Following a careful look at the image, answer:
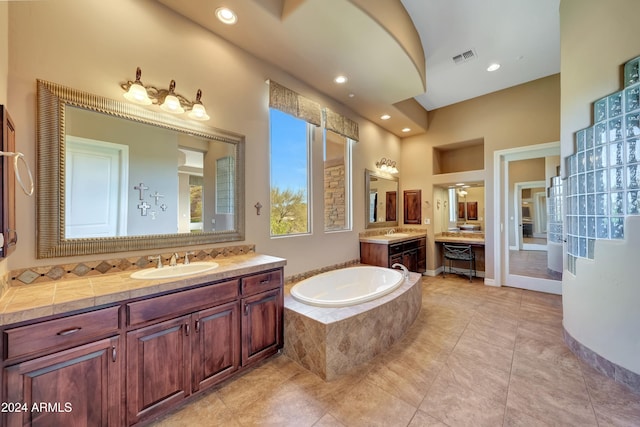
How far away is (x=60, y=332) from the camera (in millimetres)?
1198

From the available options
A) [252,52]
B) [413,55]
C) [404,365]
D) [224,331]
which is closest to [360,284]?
[404,365]

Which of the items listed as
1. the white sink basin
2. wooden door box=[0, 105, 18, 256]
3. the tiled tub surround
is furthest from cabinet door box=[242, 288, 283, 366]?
wooden door box=[0, 105, 18, 256]

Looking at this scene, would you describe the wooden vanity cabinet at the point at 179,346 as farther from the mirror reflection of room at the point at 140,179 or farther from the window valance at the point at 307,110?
the window valance at the point at 307,110

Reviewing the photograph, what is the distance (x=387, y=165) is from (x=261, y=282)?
12.2ft

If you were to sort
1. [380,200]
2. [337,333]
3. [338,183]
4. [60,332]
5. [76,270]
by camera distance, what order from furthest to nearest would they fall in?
[380,200] → [338,183] → [337,333] → [76,270] → [60,332]

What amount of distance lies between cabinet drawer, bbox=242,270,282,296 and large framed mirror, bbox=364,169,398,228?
101 inches

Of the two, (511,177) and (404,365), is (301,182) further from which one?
(511,177)

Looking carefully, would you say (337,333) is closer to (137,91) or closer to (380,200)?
(137,91)

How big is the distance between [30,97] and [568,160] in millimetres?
4563

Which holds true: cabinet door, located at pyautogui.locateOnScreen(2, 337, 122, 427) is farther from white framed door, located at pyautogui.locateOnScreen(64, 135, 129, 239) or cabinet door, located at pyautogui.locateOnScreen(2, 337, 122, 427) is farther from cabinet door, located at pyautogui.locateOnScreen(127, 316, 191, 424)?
white framed door, located at pyautogui.locateOnScreen(64, 135, 129, 239)

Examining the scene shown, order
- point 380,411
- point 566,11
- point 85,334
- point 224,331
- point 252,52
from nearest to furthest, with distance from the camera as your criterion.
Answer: point 85,334
point 380,411
point 224,331
point 566,11
point 252,52

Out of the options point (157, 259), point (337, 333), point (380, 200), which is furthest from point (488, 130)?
point (157, 259)

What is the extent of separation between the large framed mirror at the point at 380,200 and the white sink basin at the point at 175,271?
2985 millimetres

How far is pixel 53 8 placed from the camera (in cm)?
160
